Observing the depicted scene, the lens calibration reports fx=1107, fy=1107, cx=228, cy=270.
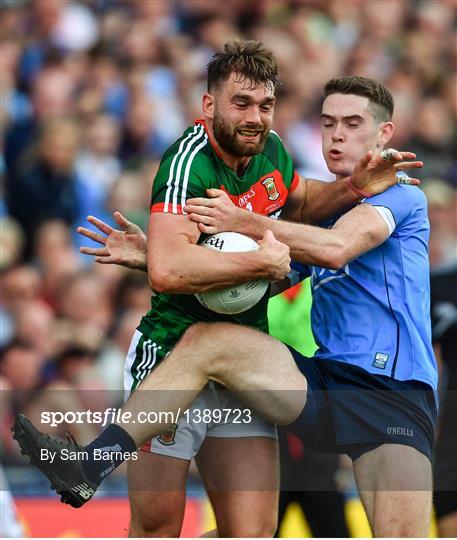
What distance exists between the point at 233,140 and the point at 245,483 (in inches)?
67.9

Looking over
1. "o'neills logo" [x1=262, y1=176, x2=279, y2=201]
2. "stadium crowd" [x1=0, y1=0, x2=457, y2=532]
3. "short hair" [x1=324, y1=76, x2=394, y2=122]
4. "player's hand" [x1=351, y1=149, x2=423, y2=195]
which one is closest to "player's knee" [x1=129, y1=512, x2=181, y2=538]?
"o'neills logo" [x1=262, y1=176, x2=279, y2=201]

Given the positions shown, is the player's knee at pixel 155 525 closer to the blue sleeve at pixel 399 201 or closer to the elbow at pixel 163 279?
the elbow at pixel 163 279

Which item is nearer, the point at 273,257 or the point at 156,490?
the point at 273,257

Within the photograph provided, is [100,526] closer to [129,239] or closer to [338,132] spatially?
[129,239]

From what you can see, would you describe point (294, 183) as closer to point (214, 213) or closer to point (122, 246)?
point (214, 213)

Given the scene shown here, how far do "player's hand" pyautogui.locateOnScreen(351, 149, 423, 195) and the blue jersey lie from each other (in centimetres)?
5

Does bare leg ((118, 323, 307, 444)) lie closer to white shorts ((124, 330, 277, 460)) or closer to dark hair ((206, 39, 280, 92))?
white shorts ((124, 330, 277, 460))

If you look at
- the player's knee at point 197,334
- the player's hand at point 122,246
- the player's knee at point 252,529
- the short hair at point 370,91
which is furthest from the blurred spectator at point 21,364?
the short hair at point 370,91

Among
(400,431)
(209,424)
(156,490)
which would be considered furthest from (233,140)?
(156,490)

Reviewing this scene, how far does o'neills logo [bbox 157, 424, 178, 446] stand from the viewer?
5.46 m

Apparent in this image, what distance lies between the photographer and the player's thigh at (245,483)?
559 centimetres

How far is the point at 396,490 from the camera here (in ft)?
17.1

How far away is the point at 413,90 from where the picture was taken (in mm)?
10828

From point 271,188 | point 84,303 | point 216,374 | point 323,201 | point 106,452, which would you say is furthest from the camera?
point 84,303
